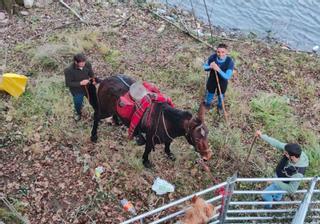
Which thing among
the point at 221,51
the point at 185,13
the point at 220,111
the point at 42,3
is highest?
the point at 221,51

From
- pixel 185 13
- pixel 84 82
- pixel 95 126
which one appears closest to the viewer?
pixel 84 82

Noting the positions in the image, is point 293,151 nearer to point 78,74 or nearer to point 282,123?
point 282,123

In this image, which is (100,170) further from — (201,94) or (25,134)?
(201,94)

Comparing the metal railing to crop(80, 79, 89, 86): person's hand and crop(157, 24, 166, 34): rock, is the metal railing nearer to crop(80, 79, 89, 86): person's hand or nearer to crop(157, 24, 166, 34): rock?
crop(80, 79, 89, 86): person's hand

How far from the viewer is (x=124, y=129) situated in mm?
7348

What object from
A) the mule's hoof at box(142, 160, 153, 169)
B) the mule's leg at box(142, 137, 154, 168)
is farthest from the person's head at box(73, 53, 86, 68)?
the mule's hoof at box(142, 160, 153, 169)

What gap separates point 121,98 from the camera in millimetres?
6020

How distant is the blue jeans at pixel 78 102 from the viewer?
6.80 metres

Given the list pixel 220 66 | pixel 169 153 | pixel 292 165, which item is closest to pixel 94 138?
pixel 169 153

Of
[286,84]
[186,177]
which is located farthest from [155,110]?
[286,84]

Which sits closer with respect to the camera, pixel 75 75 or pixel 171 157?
pixel 75 75

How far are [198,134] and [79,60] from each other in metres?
2.30

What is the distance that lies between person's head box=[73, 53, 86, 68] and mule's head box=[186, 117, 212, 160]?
207cm

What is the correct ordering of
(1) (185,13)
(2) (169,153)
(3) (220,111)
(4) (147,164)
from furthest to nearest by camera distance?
(1) (185,13) → (3) (220,111) → (2) (169,153) → (4) (147,164)
